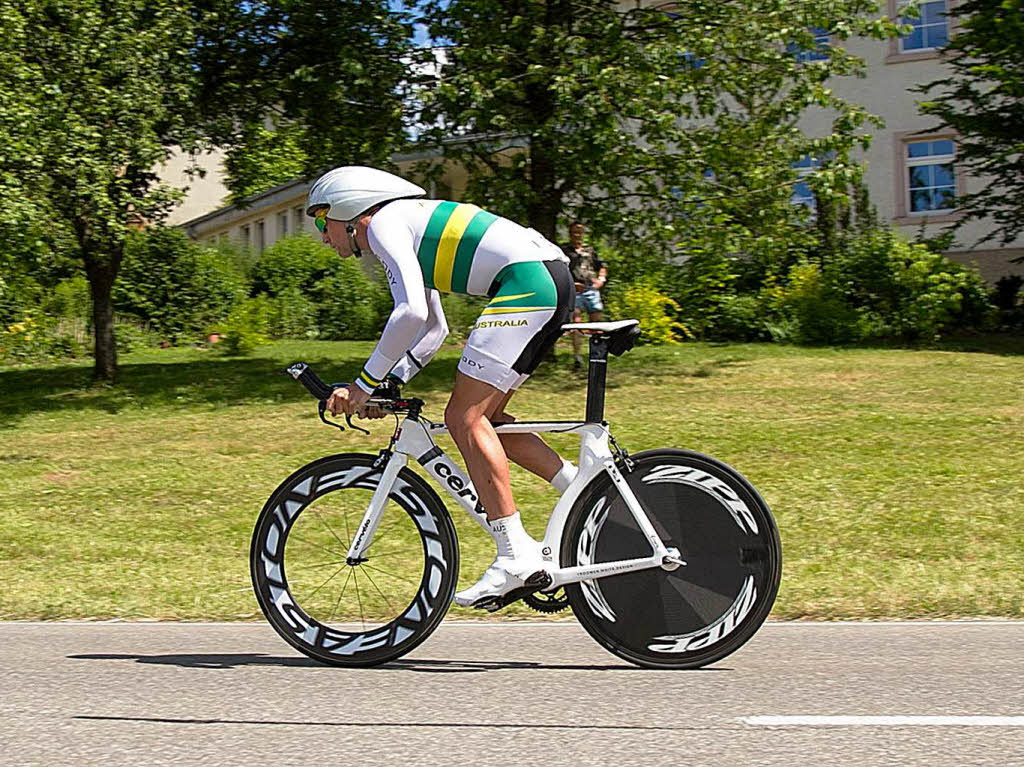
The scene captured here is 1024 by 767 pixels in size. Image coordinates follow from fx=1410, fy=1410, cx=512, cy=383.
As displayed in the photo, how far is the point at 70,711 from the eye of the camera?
4840 millimetres

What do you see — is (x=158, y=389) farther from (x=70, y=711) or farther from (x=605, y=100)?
(x=70, y=711)

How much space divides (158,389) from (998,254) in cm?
1881

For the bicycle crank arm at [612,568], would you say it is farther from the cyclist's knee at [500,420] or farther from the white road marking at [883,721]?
the white road marking at [883,721]

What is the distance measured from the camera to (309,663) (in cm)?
568

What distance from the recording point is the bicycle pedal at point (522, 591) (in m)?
5.40

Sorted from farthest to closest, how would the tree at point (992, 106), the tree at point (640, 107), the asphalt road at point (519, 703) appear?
the tree at point (992, 106) → the tree at point (640, 107) → the asphalt road at point (519, 703)

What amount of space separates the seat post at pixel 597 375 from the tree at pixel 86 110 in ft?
33.5

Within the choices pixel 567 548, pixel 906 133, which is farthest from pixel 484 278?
pixel 906 133

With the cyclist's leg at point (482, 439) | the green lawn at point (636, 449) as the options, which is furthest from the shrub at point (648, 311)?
the cyclist's leg at point (482, 439)

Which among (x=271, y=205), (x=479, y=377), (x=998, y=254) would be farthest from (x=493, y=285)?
(x=271, y=205)

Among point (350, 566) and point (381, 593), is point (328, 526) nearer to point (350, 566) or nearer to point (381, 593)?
point (350, 566)

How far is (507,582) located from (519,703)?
2.04ft

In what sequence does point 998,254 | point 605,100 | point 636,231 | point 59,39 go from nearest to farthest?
point 59,39 < point 605,100 < point 636,231 < point 998,254

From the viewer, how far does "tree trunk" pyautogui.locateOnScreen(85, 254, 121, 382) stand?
19.5 metres
